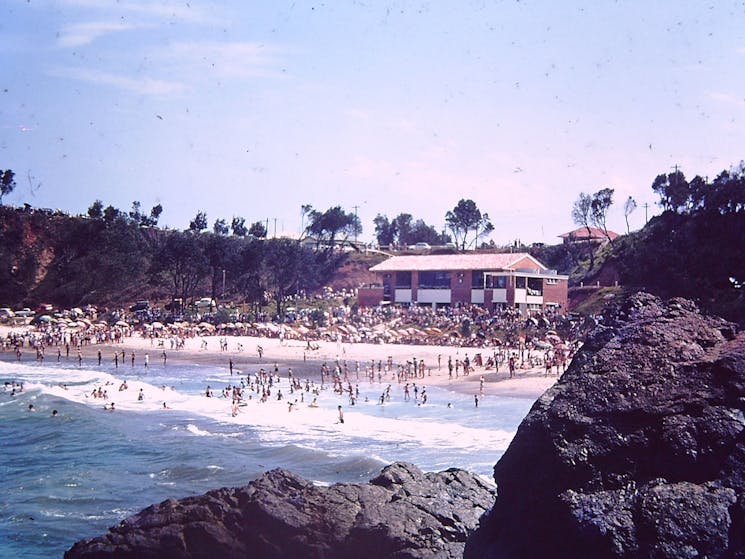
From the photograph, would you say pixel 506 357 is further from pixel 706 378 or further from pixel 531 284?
pixel 706 378

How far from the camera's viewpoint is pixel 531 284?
218 feet

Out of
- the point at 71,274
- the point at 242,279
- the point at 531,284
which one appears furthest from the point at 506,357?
the point at 71,274

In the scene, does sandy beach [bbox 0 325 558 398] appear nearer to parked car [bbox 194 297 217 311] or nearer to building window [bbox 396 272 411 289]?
building window [bbox 396 272 411 289]

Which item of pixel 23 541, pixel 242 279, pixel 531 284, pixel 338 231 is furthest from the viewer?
pixel 338 231

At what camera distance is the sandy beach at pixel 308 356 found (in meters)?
41.9

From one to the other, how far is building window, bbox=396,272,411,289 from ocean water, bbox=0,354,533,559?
28186 millimetres

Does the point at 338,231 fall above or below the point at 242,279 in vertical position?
above

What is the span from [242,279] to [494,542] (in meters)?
79.5

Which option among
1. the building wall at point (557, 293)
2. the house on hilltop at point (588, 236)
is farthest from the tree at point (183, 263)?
the house on hilltop at point (588, 236)

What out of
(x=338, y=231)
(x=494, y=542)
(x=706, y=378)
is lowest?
(x=494, y=542)

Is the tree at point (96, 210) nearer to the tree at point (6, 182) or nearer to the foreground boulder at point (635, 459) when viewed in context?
the tree at point (6, 182)

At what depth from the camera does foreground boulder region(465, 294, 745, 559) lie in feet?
18.5

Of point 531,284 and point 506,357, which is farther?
point 531,284

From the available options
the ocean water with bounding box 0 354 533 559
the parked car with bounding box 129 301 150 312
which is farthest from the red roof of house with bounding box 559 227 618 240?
the ocean water with bounding box 0 354 533 559
